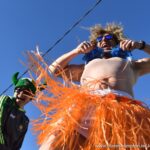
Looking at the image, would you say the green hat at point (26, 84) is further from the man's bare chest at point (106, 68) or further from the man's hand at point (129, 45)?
the man's hand at point (129, 45)

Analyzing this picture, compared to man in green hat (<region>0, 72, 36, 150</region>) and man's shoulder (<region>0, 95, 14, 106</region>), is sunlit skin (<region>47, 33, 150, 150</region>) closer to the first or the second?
man in green hat (<region>0, 72, 36, 150</region>)

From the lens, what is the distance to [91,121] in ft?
7.29

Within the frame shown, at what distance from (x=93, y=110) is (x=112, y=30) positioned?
1.23 m

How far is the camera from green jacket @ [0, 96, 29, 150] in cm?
292

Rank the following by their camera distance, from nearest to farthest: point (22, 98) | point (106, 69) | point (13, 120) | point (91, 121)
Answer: point (91, 121), point (106, 69), point (13, 120), point (22, 98)

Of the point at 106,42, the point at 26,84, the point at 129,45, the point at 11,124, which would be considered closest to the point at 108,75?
the point at 129,45

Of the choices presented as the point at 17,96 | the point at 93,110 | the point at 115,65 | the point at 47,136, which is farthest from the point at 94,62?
the point at 17,96

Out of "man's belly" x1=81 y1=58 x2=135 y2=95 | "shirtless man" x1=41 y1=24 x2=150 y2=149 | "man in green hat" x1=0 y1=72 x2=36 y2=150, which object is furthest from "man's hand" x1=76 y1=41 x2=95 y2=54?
"man in green hat" x1=0 y1=72 x2=36 y2=150

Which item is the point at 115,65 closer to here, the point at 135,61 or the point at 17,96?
the point at 135,61

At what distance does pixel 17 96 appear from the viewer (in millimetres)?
3324

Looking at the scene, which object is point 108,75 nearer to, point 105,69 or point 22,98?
point 105,69

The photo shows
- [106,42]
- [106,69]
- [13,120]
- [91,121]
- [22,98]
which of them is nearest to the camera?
[91,121]

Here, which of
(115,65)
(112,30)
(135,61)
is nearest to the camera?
(115,65)

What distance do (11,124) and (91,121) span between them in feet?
3.20
